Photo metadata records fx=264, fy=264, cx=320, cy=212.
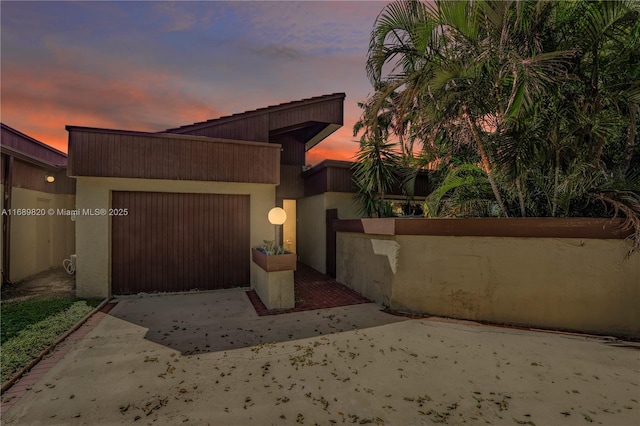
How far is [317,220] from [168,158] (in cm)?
508

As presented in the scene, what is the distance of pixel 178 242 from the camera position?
676cm

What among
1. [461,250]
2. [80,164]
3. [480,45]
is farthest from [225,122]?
[461,250]

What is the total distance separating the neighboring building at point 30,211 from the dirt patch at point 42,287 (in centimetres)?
30

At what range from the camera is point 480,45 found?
183 inches

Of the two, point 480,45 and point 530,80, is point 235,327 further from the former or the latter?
point 480,45

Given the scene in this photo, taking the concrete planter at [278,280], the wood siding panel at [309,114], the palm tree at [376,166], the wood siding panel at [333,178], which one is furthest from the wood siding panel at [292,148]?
the concrete planter at [278,280]

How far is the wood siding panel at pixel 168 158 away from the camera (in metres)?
5.89

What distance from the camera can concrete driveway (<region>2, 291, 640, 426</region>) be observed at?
2.52 metres

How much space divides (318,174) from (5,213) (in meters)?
8.89

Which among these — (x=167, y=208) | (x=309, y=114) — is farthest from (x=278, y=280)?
(x=309, y=114)

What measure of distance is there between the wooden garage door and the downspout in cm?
350

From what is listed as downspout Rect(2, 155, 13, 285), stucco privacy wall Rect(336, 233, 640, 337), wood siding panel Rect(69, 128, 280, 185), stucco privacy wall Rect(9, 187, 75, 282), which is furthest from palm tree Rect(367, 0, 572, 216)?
stucco privacy wall Rect(9, 187, 75, 282)
